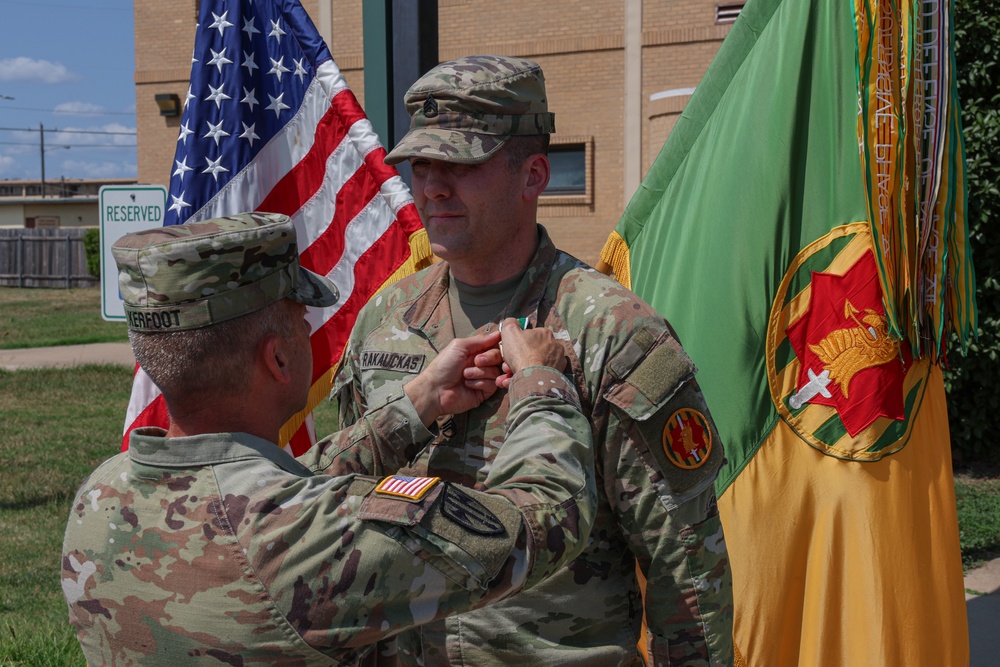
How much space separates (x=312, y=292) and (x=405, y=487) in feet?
1.33

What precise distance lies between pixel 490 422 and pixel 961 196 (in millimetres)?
1937

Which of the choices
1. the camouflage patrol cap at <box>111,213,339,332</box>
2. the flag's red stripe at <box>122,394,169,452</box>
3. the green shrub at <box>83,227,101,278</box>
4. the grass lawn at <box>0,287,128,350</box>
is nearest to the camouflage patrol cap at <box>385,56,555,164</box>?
the camouflage patrol cap at <box>111,213,339,332</box>

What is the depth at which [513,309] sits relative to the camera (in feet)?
7.18

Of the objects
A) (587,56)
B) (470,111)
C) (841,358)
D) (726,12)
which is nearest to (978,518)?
(841,358)

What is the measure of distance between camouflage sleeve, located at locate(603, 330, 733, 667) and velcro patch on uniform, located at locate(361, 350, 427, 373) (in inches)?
17.8

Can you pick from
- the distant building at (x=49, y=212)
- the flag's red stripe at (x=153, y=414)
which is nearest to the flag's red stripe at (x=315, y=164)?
the flag's red stripe at (x=153, y=414)

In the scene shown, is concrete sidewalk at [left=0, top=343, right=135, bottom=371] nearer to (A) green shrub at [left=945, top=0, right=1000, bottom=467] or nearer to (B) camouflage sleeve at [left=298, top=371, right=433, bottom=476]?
(A) green shrub at [left=945, top=0, right=1000, bottom=467]

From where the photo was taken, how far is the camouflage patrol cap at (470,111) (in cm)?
210

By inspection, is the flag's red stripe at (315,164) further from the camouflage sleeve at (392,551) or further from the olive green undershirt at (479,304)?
the camouflage sleeve at (392,551)

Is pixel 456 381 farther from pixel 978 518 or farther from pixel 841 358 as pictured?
pixel 978 518

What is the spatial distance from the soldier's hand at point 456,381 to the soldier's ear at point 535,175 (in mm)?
348

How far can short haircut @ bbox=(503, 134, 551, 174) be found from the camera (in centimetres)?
218

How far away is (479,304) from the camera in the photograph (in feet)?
7.53

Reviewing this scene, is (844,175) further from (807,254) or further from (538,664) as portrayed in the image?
(538,664)
